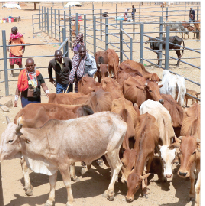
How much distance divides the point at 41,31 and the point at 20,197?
856 inches

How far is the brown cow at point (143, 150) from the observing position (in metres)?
6.11

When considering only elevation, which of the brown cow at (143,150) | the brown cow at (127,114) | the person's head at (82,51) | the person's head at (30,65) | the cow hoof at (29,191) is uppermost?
the person's head at (82,51)

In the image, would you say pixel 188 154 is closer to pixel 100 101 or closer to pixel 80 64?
pixel 100 101

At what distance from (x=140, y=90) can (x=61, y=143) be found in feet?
12.1

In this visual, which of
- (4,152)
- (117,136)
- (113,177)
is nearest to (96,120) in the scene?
(117,136)

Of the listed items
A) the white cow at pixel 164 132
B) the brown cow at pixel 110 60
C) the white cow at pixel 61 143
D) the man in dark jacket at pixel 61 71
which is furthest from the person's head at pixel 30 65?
the brown cow at pixel 110 60

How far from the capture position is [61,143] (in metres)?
5.80

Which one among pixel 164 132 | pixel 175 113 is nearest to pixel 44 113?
pixel 164 132

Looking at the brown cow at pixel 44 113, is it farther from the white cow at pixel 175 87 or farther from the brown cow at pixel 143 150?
the white cow at pixel 175 87

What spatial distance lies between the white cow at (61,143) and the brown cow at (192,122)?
57.2 inches

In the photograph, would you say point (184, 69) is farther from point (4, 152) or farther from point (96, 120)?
point (4, 152)

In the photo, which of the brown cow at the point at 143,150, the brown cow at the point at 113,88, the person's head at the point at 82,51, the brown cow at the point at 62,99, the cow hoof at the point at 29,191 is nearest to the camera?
the brown cow at the point at 143,150

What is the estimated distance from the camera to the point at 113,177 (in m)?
6.36

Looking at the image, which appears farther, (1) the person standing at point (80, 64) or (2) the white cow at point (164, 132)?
(1) the person standing at point (80, 64)
